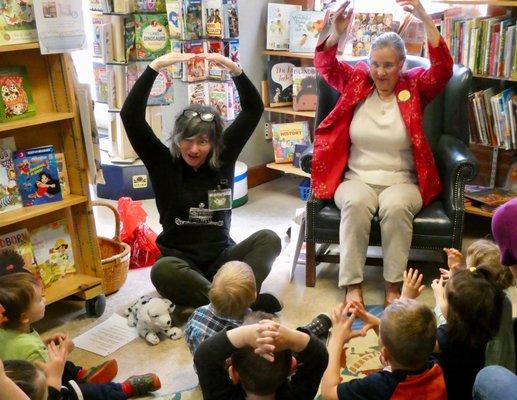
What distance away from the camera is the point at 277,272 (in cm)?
320

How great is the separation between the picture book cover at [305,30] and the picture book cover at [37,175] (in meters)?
2.04

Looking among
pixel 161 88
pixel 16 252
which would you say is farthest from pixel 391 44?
pixel 16 252

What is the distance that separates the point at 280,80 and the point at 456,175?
70.2 inches

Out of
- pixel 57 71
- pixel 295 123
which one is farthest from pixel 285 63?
pixel 57 71

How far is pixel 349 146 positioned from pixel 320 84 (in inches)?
14.2

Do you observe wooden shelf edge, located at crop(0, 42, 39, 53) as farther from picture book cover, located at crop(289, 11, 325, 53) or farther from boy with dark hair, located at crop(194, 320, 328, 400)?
picture book cover, located at crop(289, 11, 325, 53)

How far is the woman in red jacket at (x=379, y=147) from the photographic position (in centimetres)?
278

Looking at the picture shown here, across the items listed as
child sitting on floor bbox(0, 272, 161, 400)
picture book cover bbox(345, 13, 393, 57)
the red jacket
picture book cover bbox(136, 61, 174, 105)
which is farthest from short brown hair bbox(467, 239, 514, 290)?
picture book cover bbox(136, 61, 174, 105)

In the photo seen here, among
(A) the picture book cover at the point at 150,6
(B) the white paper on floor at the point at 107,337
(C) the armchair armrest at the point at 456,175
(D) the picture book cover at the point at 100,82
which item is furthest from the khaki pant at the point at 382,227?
(D) the picture book cover at the point at 100,82

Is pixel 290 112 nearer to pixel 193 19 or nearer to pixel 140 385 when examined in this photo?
pixel 193 19

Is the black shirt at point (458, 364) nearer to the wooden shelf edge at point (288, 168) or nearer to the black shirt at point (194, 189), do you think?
the black shirt at point (194, 189)

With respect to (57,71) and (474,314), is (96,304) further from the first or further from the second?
(474,314)

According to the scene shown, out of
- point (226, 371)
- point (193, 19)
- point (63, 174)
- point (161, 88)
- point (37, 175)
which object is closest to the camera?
point (226, 371)

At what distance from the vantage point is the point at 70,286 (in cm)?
273
